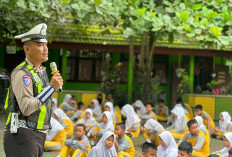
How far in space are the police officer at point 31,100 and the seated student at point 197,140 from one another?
606cm

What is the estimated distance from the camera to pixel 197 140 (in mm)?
9766

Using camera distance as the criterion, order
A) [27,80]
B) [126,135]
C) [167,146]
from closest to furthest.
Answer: [27,80] → [167,146] → [126,135]

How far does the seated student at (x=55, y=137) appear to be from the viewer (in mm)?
10312

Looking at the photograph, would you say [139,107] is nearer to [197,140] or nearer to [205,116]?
[205,116]

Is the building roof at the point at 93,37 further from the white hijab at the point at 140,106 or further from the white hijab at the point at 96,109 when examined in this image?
the white hijab at the point at 96,109

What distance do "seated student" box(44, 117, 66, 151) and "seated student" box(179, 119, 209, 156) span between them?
2909mm

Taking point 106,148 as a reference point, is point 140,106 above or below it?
above

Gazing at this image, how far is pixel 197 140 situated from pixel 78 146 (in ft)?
8.58

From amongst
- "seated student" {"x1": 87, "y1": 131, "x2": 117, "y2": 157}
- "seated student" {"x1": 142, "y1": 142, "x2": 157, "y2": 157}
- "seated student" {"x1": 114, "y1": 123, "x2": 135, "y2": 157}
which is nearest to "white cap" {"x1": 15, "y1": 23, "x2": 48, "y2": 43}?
"seated student" {"x1": 142, "y1": 142, "x2": 157, "y2": 157}

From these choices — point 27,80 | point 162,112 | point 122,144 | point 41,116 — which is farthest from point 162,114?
point 27,80

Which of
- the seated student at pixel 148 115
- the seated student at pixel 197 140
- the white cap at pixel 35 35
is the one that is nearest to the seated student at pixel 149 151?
the seated student at pixel 197 140

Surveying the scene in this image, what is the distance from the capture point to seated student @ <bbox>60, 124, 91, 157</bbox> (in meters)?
8.90

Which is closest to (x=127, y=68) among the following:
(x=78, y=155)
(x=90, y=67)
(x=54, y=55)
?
(x=90, y=67)

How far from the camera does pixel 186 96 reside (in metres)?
18.2
